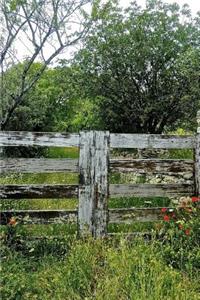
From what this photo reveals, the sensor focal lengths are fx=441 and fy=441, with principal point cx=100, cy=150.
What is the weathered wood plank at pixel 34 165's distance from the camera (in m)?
5.45

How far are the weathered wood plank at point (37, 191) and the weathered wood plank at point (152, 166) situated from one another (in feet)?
2.04

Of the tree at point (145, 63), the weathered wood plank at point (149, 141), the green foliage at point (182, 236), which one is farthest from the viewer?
the tree at point (145, 63)

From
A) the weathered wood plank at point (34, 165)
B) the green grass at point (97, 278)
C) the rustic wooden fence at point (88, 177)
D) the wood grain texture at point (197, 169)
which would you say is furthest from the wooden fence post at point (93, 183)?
the wood grain texture at point (197, 169)

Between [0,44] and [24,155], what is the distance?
6393 mm

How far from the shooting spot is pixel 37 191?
5516 mm

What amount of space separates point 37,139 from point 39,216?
38.0 inches

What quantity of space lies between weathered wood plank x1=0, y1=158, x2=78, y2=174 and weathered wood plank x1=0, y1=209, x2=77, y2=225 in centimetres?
52

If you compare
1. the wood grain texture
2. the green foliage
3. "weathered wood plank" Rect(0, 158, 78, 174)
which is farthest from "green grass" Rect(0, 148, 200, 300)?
the wood grain texture

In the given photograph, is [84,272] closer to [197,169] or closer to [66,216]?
[66,216]

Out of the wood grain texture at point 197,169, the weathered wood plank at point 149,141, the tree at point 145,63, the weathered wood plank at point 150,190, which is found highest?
the tree at point 145,63

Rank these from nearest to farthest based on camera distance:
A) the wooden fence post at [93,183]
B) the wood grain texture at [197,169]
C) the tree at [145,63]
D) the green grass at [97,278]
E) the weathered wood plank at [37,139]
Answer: the green grass at [97,278] → the weathered wood plank at [37,139] → the wooden fence post at [93,183] → the wood grain texture at [197,169] → the tree at [145,63]

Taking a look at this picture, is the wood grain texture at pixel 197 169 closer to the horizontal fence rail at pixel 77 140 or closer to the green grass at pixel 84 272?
the horizontal fence rail at pixel 77 140

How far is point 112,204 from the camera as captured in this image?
7.72 metres

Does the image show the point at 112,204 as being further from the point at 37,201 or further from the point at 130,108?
the point at 130,108
